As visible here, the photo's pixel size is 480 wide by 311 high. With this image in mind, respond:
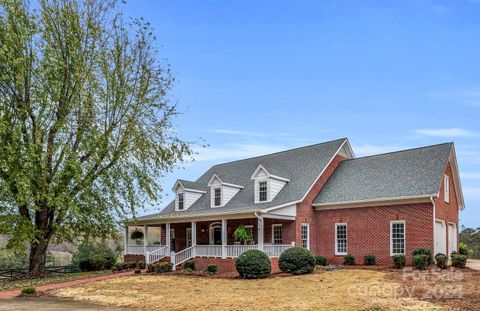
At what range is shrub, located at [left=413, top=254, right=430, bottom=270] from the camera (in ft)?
72.2

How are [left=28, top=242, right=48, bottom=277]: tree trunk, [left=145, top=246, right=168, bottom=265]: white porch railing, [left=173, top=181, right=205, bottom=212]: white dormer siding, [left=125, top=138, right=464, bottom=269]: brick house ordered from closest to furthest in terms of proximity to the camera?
1. [left=125, top=138, right=464, bottom=269]: brick house
2. [left=28, top=242, right=48, bottom=277]: tree trunk
3. [left=145, top=246, right=168, bottom=265]: white porch railing
4. [left=173, top=181, right=205, bottom=212]: white dormer siding

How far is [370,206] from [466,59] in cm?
1082

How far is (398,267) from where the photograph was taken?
23.1 metres

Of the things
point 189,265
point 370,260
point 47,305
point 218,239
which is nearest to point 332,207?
point 370,260

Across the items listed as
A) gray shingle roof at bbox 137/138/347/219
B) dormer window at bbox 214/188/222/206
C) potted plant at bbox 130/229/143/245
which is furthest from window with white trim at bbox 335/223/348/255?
potted plant at bbox 130/229/143/245

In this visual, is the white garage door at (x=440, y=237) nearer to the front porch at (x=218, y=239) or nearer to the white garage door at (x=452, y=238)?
the white garage door at (x=452, y=238)

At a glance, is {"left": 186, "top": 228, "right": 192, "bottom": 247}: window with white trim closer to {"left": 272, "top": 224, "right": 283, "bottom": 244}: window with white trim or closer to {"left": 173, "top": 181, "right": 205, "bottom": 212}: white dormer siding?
{"left": 173, "top": 181, "right": 205, "bottom": 212}: white dormer siding

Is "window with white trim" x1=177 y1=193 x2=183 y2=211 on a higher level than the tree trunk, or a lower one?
higher

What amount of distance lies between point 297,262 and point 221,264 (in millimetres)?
5228

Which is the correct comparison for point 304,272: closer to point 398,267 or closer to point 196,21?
point 398,267

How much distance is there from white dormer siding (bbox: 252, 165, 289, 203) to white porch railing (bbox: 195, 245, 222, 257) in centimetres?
404

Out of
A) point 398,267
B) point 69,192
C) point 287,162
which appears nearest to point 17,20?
point 69,192

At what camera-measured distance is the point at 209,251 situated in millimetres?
26328

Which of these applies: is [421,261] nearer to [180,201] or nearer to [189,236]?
[189,236]
